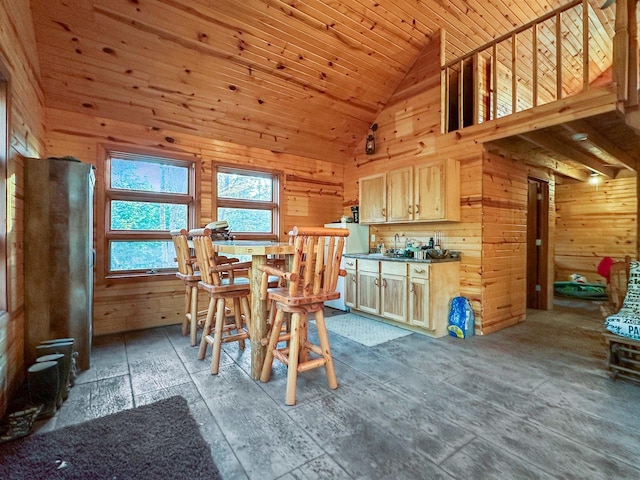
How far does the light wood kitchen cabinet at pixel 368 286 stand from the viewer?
3.92 m

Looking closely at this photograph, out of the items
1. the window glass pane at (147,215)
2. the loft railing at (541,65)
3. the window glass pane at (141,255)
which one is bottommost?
the window glass pane at (141,255)

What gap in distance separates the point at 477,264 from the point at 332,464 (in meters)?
2.82

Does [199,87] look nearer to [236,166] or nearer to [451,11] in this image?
[236,166]

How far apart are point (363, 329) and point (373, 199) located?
185cm

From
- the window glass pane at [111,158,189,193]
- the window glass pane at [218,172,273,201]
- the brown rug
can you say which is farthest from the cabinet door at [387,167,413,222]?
the brown rug

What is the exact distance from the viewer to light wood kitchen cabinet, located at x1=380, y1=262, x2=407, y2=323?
3586 mm

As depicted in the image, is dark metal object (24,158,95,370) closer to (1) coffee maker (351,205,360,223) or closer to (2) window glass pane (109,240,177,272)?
(2) window glass pane (109,240,177,272)

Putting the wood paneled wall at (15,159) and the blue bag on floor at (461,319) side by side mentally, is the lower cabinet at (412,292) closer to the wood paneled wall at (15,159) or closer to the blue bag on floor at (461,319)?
the blue bag on floor at (461,319)

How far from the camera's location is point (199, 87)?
138 inches

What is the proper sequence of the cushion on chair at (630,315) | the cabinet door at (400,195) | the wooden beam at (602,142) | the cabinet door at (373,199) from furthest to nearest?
the cabinet door at (373,199) < the cabinet door at (400,195) < the wooden beam at (602,142) < the cushion on chair at (630,315)

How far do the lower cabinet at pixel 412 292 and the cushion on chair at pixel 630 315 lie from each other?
138cm

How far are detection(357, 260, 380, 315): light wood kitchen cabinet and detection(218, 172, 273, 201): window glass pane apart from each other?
1.84 m

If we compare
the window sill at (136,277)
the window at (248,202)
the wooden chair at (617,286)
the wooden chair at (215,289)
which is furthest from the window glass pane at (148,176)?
the wooden chair at (617,286)

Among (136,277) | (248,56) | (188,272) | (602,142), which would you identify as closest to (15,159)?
(188,272)
